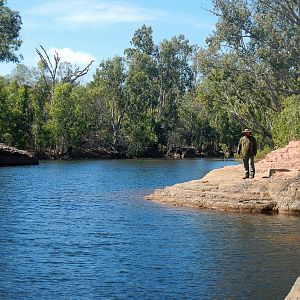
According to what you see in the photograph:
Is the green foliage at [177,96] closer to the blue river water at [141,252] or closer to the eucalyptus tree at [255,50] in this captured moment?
the eucalyptus tree at [255,50]

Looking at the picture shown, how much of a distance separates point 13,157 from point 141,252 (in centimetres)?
4246

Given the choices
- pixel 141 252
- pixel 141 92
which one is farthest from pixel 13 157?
pixel 141 252

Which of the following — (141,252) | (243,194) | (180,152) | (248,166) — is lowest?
(141,252)

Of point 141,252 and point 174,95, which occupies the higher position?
point 174,95

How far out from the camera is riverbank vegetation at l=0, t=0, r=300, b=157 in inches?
1971

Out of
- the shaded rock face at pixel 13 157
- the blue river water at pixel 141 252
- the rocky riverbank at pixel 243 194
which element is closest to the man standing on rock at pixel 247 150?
the rocky riverbank at pixel 243 194

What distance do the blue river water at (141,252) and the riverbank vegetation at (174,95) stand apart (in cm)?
2443

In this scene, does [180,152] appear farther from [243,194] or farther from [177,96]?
[243,194]

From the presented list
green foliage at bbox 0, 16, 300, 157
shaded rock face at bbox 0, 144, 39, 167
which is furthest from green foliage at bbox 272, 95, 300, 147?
shaded rock face at bbox 0, 144, 39, 167

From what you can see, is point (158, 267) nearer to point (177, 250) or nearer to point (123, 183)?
point (177, 250)

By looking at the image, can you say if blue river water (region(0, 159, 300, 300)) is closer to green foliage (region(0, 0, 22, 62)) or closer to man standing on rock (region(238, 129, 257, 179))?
man standing on rock (region(238, 129, 257, 179))

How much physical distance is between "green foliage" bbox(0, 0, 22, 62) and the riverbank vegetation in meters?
0.11

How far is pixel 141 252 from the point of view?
1501 cm

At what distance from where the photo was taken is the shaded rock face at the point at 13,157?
54.8m
